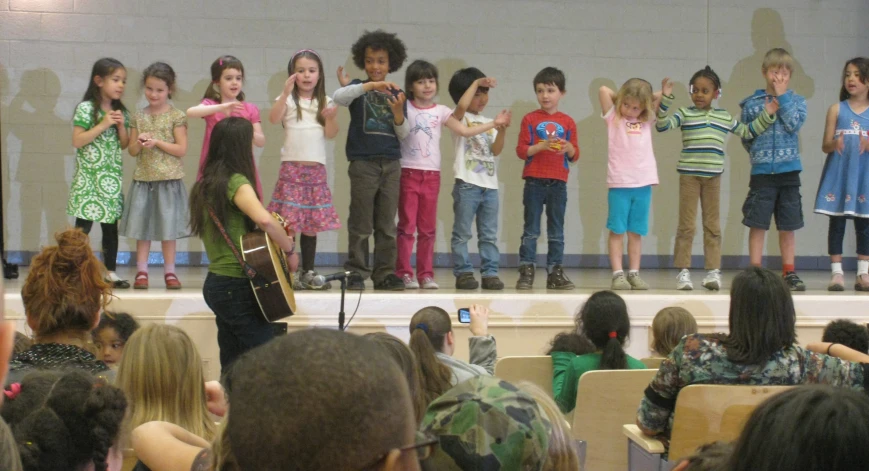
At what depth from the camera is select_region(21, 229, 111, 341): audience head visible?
2637mm

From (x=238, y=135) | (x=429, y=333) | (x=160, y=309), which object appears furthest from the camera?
(x=160, y=309)

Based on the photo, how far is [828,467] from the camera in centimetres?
107

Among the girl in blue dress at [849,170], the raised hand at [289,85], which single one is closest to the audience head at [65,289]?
the raised hand at [289,85]

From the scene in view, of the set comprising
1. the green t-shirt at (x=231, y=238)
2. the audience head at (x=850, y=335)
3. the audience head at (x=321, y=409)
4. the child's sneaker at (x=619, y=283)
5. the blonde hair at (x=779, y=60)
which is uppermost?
the blonde hair at (x=779, y=60)

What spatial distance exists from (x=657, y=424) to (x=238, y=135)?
7.06ft

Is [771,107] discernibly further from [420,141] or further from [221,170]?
[221,170]

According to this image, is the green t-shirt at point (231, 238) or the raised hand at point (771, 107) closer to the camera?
the green t-shirt at point (231, 238)

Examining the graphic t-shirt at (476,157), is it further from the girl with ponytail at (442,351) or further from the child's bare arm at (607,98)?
the girl with ponytail at (442,351)

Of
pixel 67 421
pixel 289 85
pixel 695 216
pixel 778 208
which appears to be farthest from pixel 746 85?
pixel 67 421

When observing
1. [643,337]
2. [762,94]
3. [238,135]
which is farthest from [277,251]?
[762,94]

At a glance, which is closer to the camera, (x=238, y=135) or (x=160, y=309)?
(x=238, y=135)

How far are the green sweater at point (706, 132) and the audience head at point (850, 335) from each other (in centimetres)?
235

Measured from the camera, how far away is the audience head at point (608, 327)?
3.40m

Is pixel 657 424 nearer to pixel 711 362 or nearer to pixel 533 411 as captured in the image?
pixel 711 362
